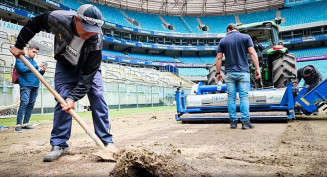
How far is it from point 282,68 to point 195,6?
32.1 metres

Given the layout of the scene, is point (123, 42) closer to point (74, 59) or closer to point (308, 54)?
point (308, 54)

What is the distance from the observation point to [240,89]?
3.75 metres

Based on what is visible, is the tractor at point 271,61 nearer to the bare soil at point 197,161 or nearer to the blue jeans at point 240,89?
the blue jeans at point 240,89

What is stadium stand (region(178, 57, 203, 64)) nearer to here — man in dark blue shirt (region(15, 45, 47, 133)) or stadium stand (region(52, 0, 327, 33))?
stadium stand (region(52, 0, 327, 33))

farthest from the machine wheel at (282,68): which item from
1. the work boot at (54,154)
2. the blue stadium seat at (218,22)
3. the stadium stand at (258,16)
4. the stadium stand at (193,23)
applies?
the stadium stand at (193,23)

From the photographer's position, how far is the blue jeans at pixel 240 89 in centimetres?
369

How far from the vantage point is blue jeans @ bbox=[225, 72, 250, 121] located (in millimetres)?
3686

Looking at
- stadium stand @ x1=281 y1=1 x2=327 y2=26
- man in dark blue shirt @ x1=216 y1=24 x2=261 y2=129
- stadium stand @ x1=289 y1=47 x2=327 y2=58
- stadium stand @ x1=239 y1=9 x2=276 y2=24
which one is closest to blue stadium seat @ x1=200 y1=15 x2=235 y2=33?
stadium stand @ x1=239 y1=9 x2=276 y2=24

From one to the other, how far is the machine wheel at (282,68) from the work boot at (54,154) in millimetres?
4577

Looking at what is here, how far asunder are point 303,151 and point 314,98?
114 inches

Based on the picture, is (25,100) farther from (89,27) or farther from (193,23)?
(193,23)

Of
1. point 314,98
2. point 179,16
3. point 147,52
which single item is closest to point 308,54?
point 179,16

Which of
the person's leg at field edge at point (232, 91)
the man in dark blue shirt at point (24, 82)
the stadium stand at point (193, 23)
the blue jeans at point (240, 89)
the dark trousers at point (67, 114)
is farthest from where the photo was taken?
the stadium stand at point (193, 23)

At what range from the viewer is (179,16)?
3722 centimetres
